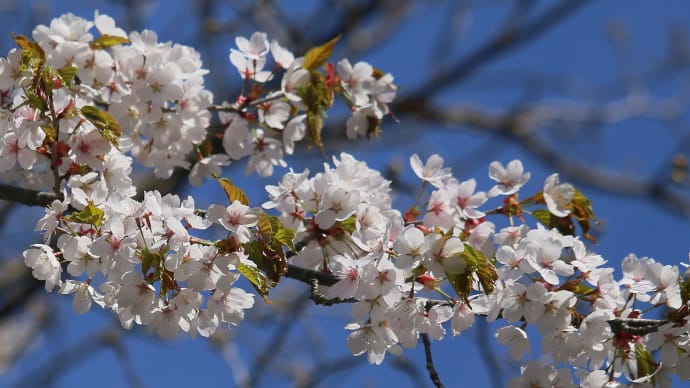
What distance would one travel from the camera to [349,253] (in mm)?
1688

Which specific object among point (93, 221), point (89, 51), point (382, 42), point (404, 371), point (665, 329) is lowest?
point (404, 371)

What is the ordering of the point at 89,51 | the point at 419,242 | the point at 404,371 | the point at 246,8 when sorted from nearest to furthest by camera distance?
the point at 419,242
the point at 89,51
the point at 404,371
the point at 246,8

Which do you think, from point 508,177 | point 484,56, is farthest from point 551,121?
point 508,177

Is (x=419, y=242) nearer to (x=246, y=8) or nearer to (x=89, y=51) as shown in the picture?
(x=89, y=51)

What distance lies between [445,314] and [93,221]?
0.72 meters

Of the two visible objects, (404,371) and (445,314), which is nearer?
(445,314)

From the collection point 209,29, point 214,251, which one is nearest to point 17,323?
point 209,29

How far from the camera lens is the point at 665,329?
1.54 metres

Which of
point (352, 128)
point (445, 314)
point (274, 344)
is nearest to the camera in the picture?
point (445, 314)

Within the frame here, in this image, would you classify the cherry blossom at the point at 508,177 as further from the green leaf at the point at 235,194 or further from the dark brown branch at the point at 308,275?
the green leaf at the point at 235,194

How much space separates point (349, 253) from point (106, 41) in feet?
2.78

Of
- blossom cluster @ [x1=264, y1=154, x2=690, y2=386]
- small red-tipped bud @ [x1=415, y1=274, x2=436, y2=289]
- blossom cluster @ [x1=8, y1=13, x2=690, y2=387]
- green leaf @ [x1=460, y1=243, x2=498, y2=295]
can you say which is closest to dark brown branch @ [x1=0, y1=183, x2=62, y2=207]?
blossom cluster @ [x1=8, y1=13, x2=690, y2=387]

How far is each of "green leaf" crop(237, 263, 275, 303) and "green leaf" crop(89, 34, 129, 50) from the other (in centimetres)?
Answer: 81

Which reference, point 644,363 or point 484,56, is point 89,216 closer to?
point 644,363
